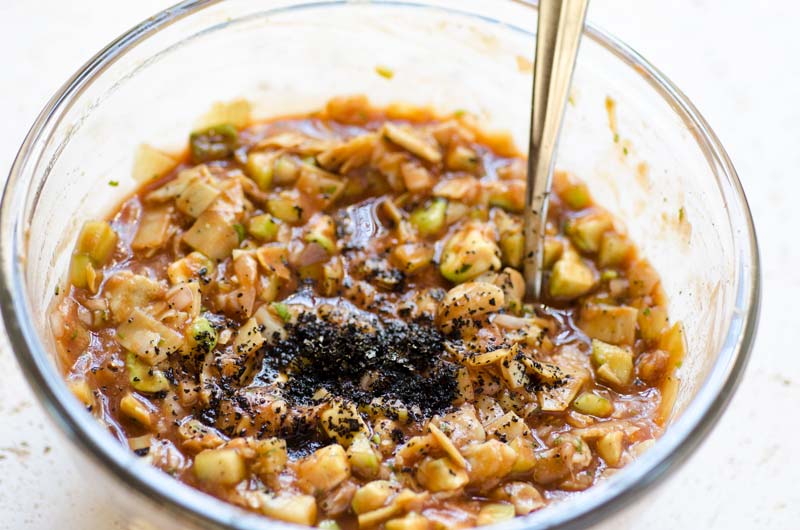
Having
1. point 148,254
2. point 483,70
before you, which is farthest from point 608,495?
point 483,70

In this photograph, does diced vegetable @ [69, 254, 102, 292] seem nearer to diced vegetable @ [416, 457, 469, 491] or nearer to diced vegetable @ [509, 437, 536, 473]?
diced vegetable @ [416, 457, 469, 491]

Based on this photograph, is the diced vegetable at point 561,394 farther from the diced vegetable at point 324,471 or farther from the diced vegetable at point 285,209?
the diced vegetable at point 285,209

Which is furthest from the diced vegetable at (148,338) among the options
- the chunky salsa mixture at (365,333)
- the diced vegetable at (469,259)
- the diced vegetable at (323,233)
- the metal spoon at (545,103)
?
the metal spoon at (545,103)

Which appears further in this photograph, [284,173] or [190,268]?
[284,173]

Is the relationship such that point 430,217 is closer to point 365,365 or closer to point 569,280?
point 569,280

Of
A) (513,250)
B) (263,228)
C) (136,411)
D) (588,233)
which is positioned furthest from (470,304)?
(136,411)

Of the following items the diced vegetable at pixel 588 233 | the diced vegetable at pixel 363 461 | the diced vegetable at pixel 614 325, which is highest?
the diced vegetable at pixel 588 233
